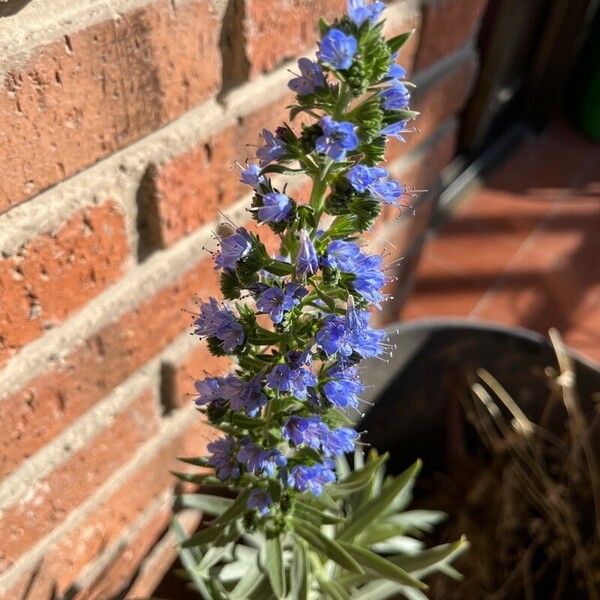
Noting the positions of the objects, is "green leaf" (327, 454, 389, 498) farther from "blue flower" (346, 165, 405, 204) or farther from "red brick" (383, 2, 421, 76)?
"red brick" (383, 2, 421, 76)

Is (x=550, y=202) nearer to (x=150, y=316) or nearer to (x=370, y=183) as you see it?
(x=150, y=316)

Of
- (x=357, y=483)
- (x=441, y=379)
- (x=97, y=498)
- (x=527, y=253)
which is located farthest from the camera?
(x=527, y=253)

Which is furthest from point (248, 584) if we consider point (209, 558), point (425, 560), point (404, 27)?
point (404, 27)

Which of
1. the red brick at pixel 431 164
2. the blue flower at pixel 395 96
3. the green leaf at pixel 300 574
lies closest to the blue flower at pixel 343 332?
the blue flower at pixel 395 96

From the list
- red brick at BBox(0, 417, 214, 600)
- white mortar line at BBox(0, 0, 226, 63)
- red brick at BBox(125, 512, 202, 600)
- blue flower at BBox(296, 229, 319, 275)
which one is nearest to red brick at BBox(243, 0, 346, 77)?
white mortar line at BBox(0, 0, 226, 63)

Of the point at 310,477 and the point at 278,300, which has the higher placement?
the point at 278,300

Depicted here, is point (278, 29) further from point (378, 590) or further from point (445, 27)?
point (378, 590)

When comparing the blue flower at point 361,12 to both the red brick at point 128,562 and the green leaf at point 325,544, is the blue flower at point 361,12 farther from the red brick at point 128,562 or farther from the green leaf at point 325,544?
the red brick at point 128,562
